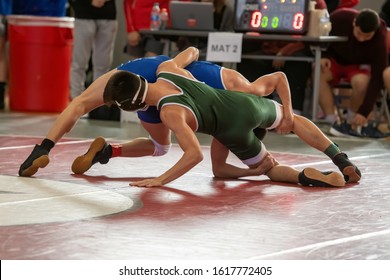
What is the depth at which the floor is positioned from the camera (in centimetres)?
364

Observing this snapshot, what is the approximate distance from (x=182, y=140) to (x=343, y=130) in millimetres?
3908

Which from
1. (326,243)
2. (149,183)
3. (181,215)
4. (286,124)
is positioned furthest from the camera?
(286,124)

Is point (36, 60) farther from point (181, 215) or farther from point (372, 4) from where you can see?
point (181, 215)

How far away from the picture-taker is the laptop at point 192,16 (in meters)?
9.08

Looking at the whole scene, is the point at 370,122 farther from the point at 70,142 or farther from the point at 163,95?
the point at 163,95

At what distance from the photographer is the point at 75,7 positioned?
9.91 metres

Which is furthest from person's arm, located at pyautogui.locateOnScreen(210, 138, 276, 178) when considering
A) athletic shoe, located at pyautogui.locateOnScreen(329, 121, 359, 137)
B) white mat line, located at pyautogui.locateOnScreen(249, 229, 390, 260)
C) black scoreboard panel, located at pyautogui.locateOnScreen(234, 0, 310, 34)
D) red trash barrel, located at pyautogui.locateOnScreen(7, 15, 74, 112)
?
red trash barrel, located at pyautogui.locateOnScreen(7, 15, 74, 112)

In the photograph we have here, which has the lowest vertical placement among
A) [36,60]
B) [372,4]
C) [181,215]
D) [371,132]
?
[371,132]

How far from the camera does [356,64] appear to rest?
909cm

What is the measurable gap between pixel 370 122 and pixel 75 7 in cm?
313

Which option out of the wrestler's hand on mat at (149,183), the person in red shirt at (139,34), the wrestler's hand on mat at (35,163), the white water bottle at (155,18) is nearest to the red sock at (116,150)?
the wrestler's hand on mat at (35,163)

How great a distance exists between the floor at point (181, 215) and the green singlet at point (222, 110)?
272mm

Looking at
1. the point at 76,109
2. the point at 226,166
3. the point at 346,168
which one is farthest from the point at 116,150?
the point at 346,168

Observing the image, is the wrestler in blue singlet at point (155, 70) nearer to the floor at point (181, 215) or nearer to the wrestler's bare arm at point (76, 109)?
the wrestler's bare arm at point (76, 109)
